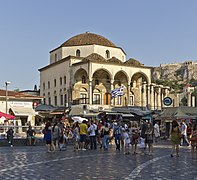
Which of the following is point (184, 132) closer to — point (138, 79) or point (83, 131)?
point (83, 131)

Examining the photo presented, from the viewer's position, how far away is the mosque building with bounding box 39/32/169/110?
48.8 m

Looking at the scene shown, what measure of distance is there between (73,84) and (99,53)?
672 centimetres

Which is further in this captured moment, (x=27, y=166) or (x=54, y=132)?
(x=54, y=132)

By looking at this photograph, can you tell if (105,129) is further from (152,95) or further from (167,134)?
(152,95)

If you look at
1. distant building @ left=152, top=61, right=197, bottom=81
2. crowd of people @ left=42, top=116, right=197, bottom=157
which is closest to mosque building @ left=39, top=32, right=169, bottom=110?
crowd of people @ left=42, top=116, right=197, bottom=157

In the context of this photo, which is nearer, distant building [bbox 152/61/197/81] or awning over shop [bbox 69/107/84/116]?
awning over shop [bbox 69/107/84/116]

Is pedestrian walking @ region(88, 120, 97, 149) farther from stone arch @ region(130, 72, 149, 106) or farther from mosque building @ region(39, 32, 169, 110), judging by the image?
stone arch @ region(130, 72, 149, 106)

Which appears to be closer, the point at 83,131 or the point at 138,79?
the point at 83,131

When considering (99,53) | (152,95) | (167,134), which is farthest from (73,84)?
(167,134)

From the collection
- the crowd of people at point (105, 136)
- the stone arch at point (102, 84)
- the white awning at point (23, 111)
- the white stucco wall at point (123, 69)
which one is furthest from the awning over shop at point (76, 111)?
the crowd of people at point (105, 136)

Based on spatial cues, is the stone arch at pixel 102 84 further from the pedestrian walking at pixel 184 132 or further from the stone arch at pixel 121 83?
the pedestrian walking at pixel 184 132

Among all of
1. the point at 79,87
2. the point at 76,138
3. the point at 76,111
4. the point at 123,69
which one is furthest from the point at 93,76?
the point at 76,138

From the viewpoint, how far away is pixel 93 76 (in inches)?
2004

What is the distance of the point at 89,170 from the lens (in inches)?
429
